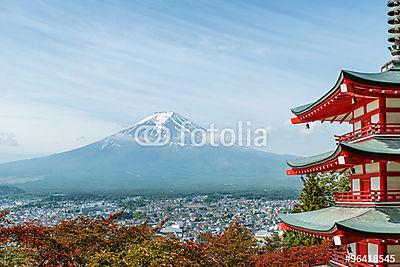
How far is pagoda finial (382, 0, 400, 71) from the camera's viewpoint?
30.1 ft

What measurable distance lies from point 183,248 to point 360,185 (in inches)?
177

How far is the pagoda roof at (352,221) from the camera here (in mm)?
7516

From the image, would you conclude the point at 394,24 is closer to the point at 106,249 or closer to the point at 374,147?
the point at 374,147

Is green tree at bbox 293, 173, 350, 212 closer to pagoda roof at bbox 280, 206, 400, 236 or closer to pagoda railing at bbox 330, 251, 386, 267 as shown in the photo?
pagoda railing at bbox 330, 251, 386, 267

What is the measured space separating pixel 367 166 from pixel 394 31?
2670mm

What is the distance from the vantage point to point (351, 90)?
8.11 m

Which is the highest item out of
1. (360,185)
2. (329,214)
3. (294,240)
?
(360,185)

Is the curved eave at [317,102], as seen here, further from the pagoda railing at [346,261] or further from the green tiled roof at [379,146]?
the pagoda railing at [346,261]

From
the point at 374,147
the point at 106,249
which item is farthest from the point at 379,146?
the point at 106,249

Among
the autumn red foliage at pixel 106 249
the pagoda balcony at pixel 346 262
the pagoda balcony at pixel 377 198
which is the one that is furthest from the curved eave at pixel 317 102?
the autumn red foliage at pixel 106 249

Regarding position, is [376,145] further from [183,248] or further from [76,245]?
[76,245]

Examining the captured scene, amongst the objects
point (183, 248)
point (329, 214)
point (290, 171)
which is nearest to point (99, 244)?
point (183, 248)

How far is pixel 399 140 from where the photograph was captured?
27.6 ft

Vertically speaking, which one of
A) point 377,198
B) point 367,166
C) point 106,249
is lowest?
point 106,249
